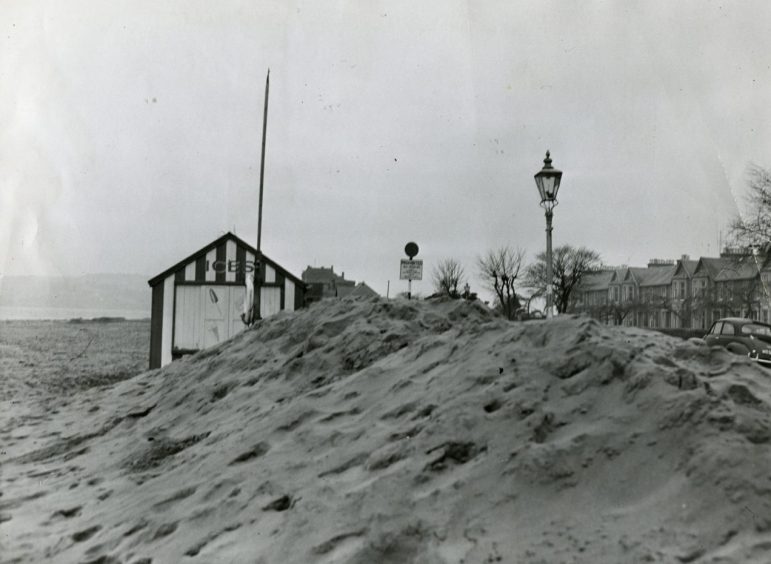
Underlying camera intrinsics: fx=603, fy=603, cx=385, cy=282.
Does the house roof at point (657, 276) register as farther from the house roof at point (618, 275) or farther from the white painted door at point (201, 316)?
the white painted door at point (201, 316)

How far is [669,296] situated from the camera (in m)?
59.5

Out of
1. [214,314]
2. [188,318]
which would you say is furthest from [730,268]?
[188,318]

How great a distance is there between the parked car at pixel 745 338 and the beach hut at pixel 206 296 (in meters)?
9.90

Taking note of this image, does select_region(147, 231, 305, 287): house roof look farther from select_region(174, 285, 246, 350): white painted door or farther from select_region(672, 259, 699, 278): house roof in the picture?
select_region(672, 259, 699, 278): house roof

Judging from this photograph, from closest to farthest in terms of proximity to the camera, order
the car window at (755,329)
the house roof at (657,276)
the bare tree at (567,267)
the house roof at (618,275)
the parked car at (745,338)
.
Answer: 1. the parked car at (745,338)
2. the car window at (755,329)
3. the bare tree at (567,267)
4. the house roof at (657,276)
5. the house roof at (618,275)

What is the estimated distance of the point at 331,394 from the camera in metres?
4.66

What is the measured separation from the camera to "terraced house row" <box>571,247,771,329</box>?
43.0m

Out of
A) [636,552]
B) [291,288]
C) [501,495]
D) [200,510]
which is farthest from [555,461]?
[291,288]

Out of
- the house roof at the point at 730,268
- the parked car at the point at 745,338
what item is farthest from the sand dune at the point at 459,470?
the house roof at the point at 730,268

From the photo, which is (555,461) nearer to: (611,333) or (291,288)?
(611,333)

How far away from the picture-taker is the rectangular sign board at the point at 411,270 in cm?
1005

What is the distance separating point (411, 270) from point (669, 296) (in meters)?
56.5

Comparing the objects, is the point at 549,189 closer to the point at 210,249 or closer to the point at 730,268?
the point at 210,249

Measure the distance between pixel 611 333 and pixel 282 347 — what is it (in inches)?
169
